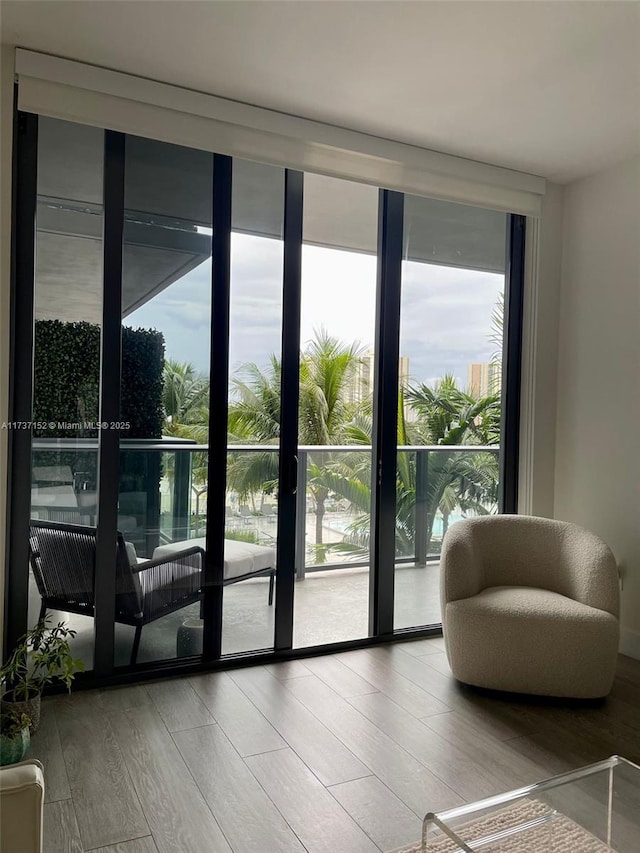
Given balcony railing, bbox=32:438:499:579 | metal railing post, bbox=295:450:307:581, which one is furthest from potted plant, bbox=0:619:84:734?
metal railing post, bbox=295:450:307:581

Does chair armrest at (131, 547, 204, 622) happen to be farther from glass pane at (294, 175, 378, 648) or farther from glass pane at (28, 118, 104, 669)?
glass pane at (294, 175, 378, 648)

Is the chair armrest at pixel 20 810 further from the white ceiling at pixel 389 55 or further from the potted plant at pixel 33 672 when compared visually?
the white ceiling at pixel 389 55

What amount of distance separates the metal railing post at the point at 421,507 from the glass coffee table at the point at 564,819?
83.5 inches

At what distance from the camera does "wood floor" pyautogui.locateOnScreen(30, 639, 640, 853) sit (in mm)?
2064

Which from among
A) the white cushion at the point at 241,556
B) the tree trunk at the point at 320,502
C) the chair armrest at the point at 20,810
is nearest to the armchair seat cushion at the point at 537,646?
the white cushion at the point at 241,556

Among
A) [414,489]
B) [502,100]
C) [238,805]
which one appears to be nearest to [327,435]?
[414,489]

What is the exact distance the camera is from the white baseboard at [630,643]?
364 cm

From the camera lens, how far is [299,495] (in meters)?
4.45

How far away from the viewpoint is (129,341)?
122 inches

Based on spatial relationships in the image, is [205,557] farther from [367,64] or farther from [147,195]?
[367,64]

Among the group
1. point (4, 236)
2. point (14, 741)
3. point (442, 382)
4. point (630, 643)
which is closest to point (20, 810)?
point (14, 741)

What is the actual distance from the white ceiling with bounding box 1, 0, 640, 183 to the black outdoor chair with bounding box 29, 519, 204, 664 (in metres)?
2.00

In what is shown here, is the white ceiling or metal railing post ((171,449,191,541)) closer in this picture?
the white ceiling

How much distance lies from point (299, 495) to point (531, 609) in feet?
5.96
